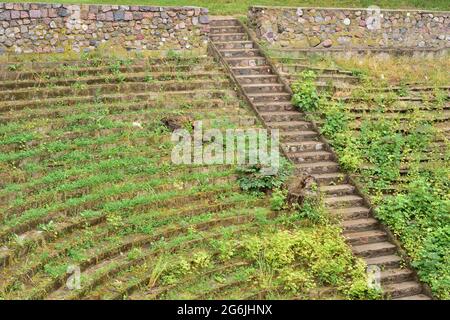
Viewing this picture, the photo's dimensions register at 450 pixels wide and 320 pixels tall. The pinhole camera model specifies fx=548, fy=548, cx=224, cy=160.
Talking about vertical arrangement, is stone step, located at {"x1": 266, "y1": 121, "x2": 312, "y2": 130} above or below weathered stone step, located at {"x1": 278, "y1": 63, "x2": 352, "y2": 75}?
below

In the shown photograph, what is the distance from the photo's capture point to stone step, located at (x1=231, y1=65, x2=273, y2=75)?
12742 mm

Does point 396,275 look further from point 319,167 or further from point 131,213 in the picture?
point 131,213

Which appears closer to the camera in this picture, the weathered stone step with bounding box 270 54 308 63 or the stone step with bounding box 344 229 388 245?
the stone step with bounding box 344 229 388 245

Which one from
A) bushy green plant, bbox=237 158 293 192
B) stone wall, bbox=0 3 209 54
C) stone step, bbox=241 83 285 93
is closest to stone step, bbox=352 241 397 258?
bushy green plant, bbox=237 158 293 192

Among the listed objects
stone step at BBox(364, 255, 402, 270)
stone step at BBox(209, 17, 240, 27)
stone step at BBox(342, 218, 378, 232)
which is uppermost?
stone step at BBox(209, 17, 240, 27)

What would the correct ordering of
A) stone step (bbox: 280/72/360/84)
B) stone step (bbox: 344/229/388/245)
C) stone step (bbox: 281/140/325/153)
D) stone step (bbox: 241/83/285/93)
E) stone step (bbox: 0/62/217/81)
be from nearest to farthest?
1. stone step (bbox: 344/229/388/245)
2. stone step (bbox: 281/140/325/153)
3. stone step (bbox: 0/62/217/81)
4. stone step (bbox: 241/83/285/93)
5. stone step (bbox: 280/72/360/84)

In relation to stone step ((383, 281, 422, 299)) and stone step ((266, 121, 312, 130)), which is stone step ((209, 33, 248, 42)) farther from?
stone step ((383, 281, 422, 299))

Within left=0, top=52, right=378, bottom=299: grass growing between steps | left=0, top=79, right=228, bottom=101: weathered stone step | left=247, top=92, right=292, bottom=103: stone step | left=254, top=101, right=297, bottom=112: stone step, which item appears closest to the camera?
left=0, top=52, right=378, bottom=299: grass growing between steps

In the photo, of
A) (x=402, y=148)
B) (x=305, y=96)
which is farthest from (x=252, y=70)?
(x=402, y=148)

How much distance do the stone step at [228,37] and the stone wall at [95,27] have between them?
50 cm

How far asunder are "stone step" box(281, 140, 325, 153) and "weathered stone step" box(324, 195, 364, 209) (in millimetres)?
1356

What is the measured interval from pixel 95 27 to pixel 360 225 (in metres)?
7.16

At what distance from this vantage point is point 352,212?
10.0 m

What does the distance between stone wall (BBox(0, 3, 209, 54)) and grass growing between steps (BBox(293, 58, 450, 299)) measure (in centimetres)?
303
